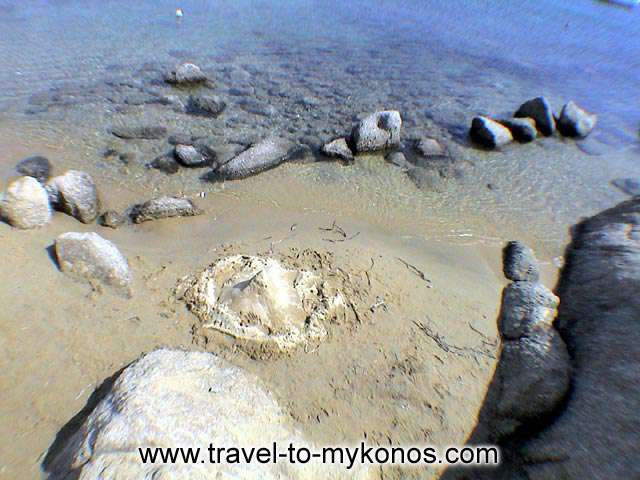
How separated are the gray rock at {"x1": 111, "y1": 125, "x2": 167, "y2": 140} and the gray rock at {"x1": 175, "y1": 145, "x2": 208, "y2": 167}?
96 cm

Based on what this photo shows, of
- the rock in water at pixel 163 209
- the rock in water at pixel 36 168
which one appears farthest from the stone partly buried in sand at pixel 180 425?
the rock in water at pixel 36 168

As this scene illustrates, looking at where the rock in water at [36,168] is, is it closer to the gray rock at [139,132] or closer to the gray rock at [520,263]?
the gray rock at [139,132]

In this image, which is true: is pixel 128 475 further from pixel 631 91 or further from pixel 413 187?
pixel 631 91

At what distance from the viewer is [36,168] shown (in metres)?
6.25

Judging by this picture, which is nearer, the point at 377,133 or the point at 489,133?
the point at 377,133

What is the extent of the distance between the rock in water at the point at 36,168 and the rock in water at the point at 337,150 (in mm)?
4539

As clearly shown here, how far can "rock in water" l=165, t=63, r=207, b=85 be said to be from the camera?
9.34 m

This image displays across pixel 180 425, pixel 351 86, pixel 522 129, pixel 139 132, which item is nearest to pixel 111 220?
pixel 139 132

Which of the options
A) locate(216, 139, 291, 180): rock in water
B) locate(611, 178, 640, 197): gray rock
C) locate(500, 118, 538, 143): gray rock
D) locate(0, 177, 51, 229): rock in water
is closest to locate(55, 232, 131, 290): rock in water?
locate(0, 177, 51, 229): rock in water

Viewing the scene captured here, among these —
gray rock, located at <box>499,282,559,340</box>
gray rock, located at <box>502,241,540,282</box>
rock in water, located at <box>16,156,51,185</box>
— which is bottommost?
gray rock, located at <box>502,241,540,282</box>

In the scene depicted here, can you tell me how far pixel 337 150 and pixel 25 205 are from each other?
15.6 ft

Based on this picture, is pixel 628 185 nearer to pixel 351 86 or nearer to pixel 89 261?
pixel 351 86

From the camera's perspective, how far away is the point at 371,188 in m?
6.73

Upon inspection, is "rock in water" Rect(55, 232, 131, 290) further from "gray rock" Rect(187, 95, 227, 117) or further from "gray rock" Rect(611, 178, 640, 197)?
"gray rock" Rect(611, 178, 640, 197)
